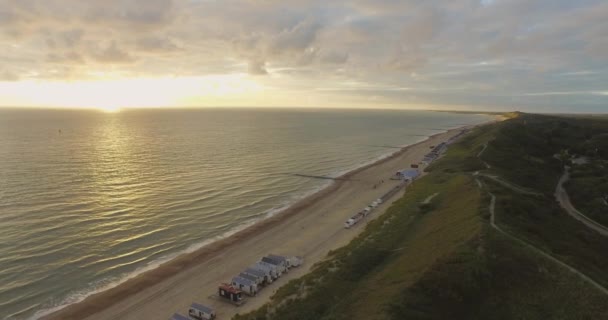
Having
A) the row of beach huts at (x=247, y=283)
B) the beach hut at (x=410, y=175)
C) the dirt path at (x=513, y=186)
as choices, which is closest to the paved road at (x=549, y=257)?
the dirt path at (x=513, y=186)

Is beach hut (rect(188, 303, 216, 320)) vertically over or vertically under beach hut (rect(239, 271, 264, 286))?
under

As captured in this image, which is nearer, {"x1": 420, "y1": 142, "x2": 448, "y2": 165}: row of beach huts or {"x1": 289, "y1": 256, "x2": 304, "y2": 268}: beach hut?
{"x1": 289, "y1": 256, "x2": 304, "y2": 268}: beach hut

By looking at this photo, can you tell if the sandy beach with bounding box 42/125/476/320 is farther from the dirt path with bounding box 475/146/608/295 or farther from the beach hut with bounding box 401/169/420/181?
the dirt path with bounding box 475/146/608/295

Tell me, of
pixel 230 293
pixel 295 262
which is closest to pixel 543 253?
pixel 295 262

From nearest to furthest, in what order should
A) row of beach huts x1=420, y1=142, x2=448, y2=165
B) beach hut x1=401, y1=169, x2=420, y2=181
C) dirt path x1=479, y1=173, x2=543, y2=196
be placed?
dirt path x1=479, y1=173, x2=543, y2=196 < beach hut x1=401, y1=169, x2=420, y2=181 < row of beach huts x1=420, y1=142, x2=448, y2=165

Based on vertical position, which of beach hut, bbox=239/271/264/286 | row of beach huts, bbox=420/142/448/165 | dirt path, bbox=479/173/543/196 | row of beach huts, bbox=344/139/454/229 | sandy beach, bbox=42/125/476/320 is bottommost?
sandy beach, bbox=42/125/476/320

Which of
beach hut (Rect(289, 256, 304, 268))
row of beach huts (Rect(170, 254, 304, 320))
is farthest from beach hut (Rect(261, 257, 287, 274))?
beach hut (Rect(289, 256, 304, 268))
